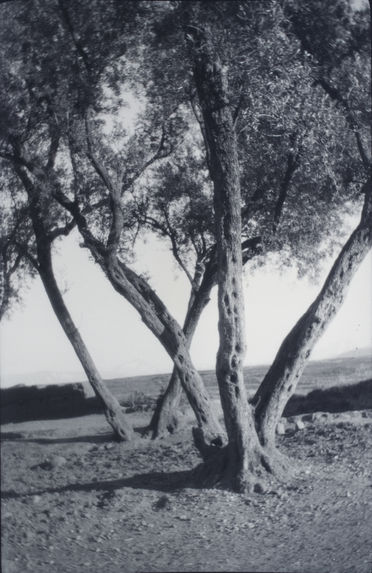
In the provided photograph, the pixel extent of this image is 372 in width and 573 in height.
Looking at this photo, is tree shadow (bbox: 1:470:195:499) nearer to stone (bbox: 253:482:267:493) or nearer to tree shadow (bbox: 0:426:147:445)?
tree shadow (bbox: 0:426:147:445)

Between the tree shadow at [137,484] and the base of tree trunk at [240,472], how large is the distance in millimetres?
171

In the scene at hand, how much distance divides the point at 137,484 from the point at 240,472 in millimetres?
1827

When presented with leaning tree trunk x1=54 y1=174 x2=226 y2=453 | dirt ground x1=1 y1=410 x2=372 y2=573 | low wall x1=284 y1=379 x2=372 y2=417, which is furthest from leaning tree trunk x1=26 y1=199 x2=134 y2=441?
low wall x1=284 y1=379 x2=372 y2=417

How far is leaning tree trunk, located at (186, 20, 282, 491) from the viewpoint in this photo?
7.33 metres

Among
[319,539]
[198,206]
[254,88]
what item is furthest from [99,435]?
[198,206]

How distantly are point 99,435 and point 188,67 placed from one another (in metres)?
4.63

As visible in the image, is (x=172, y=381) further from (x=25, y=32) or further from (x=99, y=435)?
(x=25, y=32)

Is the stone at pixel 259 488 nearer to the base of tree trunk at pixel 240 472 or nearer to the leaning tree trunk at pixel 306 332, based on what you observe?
the base of tree trunk at pixel 240 472

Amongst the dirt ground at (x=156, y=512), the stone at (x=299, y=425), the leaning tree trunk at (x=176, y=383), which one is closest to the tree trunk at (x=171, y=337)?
the dirt ground at (x=156, y=512)

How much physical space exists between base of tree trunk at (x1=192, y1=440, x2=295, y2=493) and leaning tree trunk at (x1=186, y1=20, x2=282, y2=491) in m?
0.01

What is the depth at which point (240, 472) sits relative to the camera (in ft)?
23.6

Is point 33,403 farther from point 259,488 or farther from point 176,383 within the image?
point 176,383

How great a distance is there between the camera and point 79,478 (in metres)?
4.05

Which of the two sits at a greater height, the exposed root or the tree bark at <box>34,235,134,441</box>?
the tree bark at <box>34,235,134,441</box>
